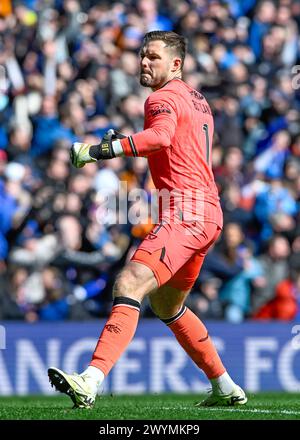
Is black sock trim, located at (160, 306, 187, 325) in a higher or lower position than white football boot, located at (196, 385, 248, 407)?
higher

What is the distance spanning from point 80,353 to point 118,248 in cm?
141

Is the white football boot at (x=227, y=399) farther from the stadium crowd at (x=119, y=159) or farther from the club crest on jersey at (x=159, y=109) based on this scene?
the stadium crowd at (x=119, y=159)

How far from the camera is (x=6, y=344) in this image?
13398 millimetres

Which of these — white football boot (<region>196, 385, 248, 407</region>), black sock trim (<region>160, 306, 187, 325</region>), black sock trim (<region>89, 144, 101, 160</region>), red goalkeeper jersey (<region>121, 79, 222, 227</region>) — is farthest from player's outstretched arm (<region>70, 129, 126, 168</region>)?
white football boot (<region>196, 385, 248, 407</region>)

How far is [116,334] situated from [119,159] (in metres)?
8.25

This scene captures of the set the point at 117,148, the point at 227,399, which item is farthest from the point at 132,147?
the point at 227,399

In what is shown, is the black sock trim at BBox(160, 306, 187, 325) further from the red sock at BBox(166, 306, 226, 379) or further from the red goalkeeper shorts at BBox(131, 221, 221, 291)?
the red goalkeeper shorts at BBox(131, 221, 221, 291)

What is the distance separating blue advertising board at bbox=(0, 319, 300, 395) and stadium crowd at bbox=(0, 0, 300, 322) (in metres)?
0.34

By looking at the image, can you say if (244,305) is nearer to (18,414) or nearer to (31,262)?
(31,262)

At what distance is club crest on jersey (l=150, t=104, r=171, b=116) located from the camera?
304 inches

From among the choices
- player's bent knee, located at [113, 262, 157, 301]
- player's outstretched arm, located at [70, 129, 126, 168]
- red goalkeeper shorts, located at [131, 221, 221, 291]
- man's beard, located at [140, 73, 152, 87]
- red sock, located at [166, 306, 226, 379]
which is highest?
man's beard, located at [140, 73, 152, 87]

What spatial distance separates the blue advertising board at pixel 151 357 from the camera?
44.3 ft

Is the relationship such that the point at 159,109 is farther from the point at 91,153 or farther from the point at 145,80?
the point at 91,153
